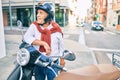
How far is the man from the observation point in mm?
2355

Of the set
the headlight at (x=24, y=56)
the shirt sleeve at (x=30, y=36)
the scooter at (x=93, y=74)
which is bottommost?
the scooter at (x=93, y=74)

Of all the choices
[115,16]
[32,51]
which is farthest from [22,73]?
[115,16]

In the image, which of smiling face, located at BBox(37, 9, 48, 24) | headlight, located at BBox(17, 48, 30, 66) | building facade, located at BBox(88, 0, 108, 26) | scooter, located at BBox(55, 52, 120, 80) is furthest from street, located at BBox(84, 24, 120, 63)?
building facade, located at BBox(88, 0, 108, 26)

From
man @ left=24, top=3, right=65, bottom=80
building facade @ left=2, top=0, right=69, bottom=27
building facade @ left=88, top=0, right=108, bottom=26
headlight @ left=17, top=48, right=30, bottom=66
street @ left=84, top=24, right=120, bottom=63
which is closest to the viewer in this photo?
headlight @ left=17, top=48, right=30, bottom=66

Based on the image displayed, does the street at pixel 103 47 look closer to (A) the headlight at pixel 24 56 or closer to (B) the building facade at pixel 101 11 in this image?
(A) the headlight at pixel 24 56

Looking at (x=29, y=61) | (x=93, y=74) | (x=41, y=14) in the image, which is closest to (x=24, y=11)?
(x=41, y=14)

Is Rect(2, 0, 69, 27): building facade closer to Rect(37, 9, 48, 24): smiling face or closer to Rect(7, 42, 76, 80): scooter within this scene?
Rect(37, 9, 48, 24): smiling face

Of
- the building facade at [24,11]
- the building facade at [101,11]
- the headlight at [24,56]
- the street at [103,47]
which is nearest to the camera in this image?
the headlight at [24,56]

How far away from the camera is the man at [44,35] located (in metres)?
2.36

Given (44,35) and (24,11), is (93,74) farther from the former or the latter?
(24,11)

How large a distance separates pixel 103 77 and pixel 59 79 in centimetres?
41

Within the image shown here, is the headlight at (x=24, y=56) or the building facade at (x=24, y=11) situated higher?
the building facade at (x=24, y=11)

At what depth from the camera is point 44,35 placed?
2527 mm

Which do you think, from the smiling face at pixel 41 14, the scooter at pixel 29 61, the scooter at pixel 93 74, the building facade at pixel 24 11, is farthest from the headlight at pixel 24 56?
the building facade at pixel 24 11
